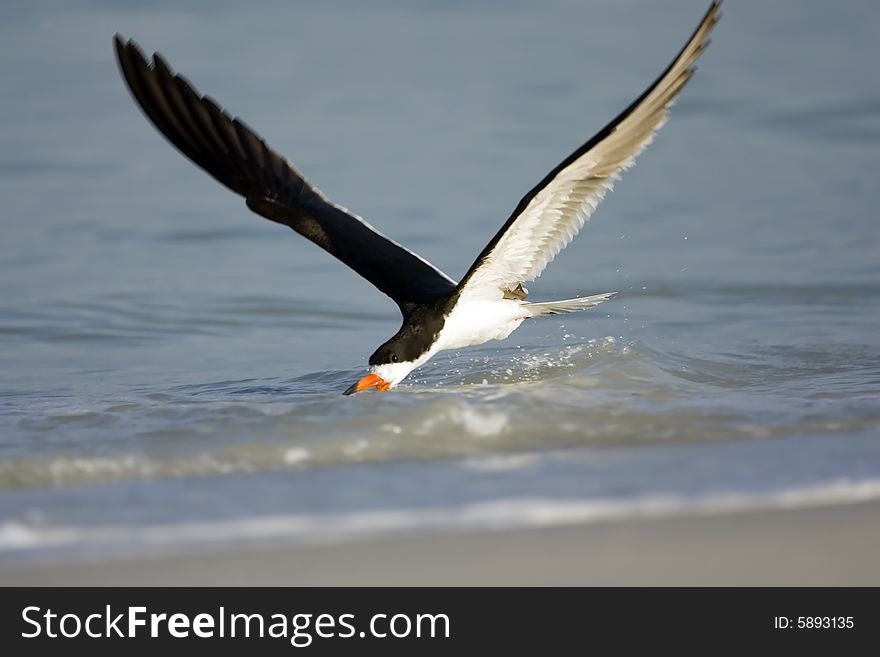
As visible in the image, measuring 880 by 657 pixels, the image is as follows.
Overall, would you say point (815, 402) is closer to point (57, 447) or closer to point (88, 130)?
point (57, 447)

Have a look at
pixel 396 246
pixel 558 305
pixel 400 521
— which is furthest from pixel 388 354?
pixel 400 521

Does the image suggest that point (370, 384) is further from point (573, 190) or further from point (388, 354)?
point (573, 190)

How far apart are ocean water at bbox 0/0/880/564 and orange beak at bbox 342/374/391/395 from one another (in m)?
0.11

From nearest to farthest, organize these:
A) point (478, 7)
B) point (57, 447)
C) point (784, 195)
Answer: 1. point (57, 447)
2. point (784, 195)
3. point (478, 7)

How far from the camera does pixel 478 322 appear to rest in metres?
6.25

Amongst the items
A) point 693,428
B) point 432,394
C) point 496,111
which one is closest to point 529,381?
point 432,394

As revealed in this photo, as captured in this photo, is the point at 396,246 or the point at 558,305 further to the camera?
the point at 396,246

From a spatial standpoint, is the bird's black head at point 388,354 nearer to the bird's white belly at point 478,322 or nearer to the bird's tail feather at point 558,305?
the bird's white belly at point 478,322

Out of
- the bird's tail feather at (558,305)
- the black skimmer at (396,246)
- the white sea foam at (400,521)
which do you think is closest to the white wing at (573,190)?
the black skimmer at (396,246)

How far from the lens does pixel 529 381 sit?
603 cm

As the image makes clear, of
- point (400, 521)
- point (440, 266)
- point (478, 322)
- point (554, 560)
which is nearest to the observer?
point (554, 560)

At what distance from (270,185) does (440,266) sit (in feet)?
8.16

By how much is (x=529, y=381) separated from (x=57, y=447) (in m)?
2.13

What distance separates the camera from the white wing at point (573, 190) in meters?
4.91
